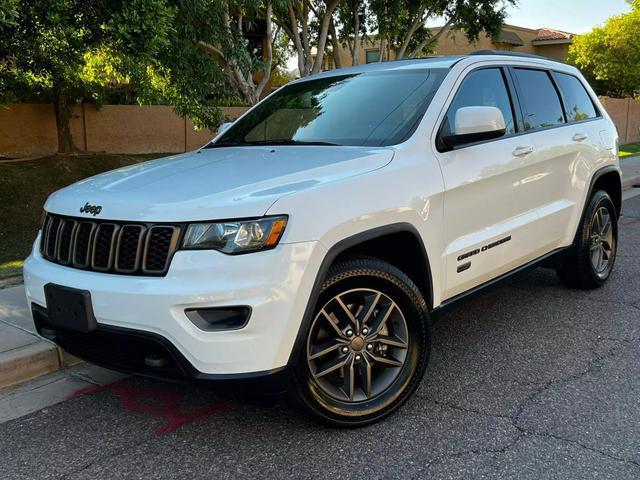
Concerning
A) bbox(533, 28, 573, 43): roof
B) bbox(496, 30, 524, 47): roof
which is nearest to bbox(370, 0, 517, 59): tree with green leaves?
bbox(496, 30, 524, 47): roof

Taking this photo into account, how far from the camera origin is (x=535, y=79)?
472 cm

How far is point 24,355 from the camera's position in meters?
3.93

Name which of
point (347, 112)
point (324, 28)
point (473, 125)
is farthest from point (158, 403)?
point (324, 28)

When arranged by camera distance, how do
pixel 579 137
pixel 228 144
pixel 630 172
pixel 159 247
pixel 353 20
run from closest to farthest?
pixel 159 247, pixel 228 144, pixel 579 137, pixel 630 172, pixel 353 20

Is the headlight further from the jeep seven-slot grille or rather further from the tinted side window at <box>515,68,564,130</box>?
the tinted side window at <box>515,68,564,130</box>

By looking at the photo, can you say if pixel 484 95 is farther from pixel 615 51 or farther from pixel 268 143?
pixel 615 51

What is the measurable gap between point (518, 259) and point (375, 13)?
42.1 feet

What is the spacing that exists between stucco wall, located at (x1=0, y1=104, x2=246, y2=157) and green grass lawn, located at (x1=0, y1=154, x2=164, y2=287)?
1024 mm

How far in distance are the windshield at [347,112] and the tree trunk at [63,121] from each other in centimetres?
1034

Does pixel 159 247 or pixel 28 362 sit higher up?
pixel 159 247

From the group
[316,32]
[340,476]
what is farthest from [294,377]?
[316,32]

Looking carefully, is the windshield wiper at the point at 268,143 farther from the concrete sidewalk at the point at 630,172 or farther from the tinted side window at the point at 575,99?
the concrete sidewalk at the point at 630,172

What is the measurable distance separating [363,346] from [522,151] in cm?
187

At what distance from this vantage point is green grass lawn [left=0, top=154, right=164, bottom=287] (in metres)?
7.31
